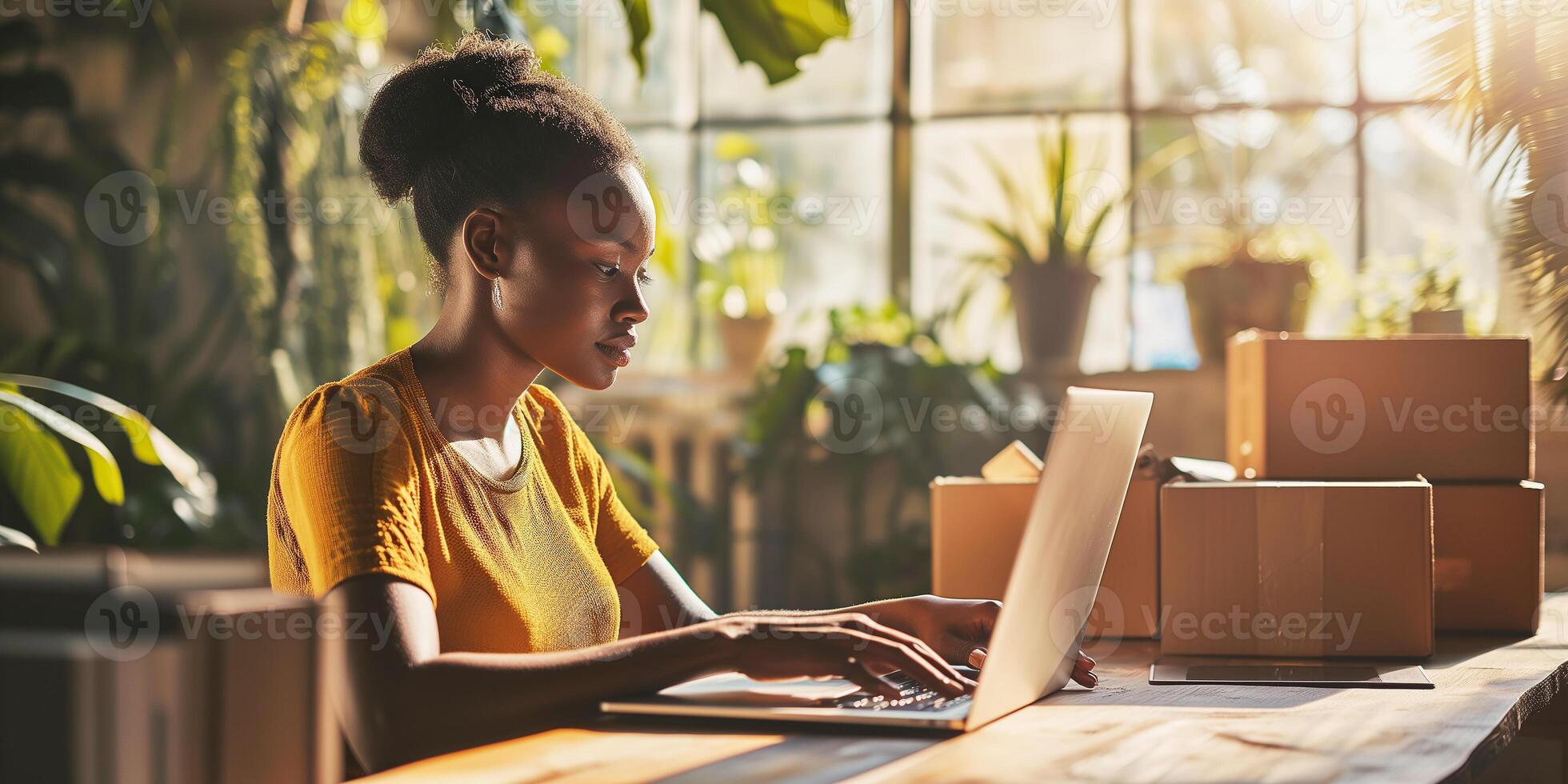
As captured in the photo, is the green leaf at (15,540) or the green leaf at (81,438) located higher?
the green leaf at (81,438)

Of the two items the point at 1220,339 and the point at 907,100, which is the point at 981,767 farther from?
the point at 907,100

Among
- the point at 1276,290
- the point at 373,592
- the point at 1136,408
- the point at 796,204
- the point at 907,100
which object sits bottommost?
the point at 373,592

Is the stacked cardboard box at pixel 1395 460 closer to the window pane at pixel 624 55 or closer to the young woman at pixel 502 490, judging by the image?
the young woman at pixel 502 490

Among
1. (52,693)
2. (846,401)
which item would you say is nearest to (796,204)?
(846,401)

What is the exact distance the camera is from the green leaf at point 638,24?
2.13 meters

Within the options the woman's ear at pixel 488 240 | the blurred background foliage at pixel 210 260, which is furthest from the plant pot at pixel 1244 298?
the woman's ear at pixel 488 240

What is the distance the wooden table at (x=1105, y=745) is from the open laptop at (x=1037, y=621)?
1 cm

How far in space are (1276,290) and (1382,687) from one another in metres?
2.21

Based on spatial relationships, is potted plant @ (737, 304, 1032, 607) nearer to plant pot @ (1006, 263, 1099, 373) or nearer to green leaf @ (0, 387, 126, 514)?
plant pot @ (1006, 263, 1099, 373)


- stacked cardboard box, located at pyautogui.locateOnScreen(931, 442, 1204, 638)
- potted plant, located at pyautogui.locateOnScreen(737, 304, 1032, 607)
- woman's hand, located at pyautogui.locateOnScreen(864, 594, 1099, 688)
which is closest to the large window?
potted plant, located at pyautogui.locateOnScreen(737, 304, 1032, 607)

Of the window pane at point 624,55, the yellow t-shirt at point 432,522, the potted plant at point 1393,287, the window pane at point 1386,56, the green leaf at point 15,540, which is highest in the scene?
the window pane at point 624,55

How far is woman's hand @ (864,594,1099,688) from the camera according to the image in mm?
1309

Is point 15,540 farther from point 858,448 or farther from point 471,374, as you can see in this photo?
point 858,448

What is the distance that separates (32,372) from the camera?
3.20m
